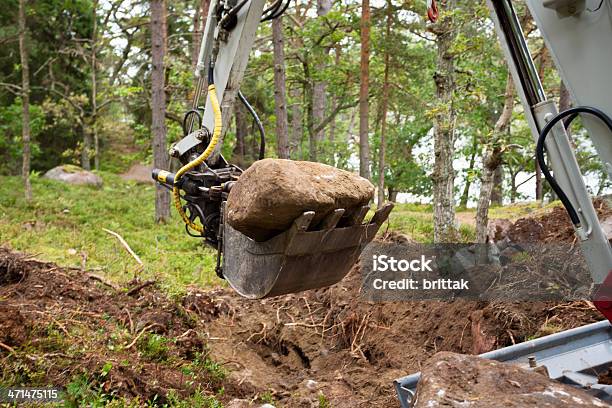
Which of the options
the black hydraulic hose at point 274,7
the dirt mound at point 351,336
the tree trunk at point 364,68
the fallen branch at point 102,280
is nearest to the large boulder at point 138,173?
the tree trunk at point 364,68

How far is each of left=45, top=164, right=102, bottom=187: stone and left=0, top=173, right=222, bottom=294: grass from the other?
1.81 metres

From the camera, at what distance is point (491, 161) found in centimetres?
702

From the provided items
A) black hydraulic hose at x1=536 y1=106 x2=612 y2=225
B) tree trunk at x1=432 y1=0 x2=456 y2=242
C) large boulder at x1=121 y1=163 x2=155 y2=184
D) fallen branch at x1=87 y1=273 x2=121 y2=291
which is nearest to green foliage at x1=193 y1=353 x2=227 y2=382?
fallen branch at x1=87 y1=273 x2=121 y2=291

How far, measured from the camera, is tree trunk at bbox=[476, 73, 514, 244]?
6710 millimetres

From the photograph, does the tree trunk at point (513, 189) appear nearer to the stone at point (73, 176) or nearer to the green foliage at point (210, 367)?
the stone at point (73, 176)

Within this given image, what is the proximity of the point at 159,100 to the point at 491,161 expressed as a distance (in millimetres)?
7273

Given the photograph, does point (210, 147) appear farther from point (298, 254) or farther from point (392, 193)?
point (392, 193)

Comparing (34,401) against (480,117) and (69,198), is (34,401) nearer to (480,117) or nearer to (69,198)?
(69,198)

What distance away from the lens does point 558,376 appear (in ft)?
10.7

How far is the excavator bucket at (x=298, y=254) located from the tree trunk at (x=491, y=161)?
340 centimetres

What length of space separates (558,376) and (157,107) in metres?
10.1

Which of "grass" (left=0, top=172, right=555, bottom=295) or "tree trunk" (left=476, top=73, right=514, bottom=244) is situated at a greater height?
"tree trunk" (left=476, top=73, right=514, bottom=244)

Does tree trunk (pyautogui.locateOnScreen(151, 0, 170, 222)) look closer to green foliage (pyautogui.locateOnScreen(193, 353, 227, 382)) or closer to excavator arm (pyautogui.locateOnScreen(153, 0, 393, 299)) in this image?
excavator arm (pyautogui.locateOnScreen(153, 0, 393, 299))

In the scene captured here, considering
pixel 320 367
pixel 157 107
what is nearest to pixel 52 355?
pixel 320 367
